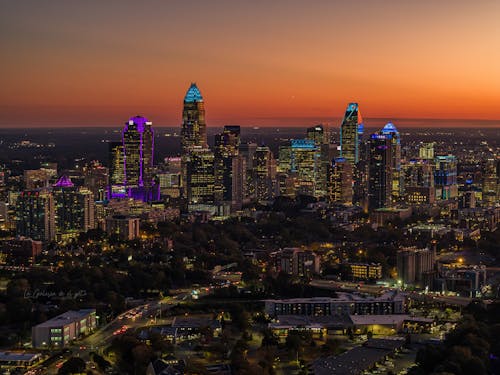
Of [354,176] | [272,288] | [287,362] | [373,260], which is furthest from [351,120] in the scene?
[287,362]

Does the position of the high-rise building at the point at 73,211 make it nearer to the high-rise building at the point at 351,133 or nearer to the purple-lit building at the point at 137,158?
the purple-lit building at the point at 137,158

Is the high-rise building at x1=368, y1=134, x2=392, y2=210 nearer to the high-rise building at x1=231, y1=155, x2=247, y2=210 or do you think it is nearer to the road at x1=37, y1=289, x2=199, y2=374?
the high-rise building at x1=231, y1=155, x2=247, y2=210

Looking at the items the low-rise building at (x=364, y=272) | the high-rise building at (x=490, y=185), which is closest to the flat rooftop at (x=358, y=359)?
the low-rise building at (x=364, y=272)

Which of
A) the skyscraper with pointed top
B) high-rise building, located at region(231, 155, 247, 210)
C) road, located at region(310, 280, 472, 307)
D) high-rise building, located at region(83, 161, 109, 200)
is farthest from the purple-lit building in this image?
road, located at region(310, 280, 472, 307)

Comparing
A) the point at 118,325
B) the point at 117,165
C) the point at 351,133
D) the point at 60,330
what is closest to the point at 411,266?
the point at 118,325

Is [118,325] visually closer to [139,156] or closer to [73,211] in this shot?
[73,211]
